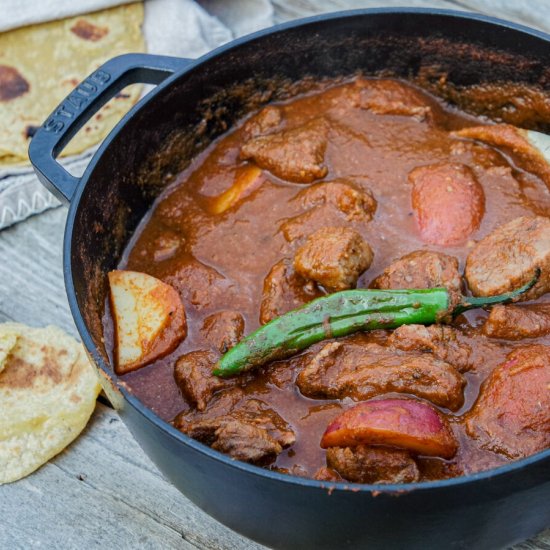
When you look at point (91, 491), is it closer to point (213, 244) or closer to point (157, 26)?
point (213, 244)

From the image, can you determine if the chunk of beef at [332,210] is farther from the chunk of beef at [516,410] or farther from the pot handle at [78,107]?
the chunk of beef at [516,410]

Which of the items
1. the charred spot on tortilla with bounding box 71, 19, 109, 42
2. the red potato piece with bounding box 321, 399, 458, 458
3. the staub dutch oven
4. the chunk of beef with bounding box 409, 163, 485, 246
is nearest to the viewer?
the staub dutch oven

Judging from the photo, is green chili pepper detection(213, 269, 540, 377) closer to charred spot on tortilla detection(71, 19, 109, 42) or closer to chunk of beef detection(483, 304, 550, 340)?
chunk of beef detection(483, 304, 550, 340)

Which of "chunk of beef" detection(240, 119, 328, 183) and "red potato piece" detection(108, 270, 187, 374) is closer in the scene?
"red potato piece" detection(108, 270, 187, 374)

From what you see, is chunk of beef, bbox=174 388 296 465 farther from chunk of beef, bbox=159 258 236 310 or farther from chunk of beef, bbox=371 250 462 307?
chunk of beef, bbox=371 250 462 307

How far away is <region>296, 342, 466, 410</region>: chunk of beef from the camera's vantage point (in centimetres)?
266

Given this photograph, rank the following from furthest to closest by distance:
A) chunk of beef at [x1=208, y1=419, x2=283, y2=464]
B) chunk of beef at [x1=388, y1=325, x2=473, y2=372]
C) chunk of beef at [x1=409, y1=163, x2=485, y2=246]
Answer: chunk of beef at [x1=409, y1=163, x2=485, y2=246], chunk of beef at [x1=388, y1=325, x2=473, y2=372], chunk of beef at [x1=208, y1=419, x2=283, y2=464]

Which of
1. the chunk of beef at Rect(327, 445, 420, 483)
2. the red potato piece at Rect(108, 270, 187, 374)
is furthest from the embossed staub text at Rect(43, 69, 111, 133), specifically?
the chunk of beef at Rect(327, 445, 420, 483)

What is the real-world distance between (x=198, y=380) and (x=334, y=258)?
2.12 feet

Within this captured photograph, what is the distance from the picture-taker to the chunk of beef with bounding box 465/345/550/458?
252cm

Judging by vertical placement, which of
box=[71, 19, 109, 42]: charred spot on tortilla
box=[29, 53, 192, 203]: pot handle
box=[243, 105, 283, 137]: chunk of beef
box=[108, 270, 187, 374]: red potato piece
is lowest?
box=[108, 270, 187, 374]: red potato piece

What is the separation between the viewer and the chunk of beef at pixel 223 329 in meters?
2.94

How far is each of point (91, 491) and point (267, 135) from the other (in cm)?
169

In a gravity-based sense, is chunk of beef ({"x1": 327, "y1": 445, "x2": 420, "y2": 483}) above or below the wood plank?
above
